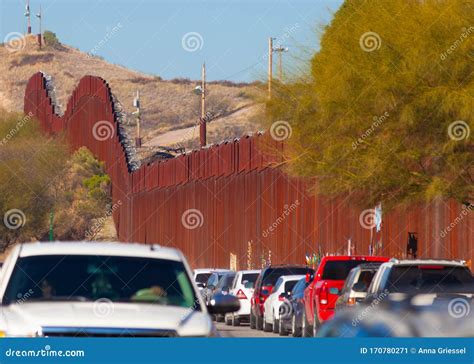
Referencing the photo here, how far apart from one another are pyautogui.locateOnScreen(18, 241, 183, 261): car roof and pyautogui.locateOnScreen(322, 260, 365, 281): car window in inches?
631

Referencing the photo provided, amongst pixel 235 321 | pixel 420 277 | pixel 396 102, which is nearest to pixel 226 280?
pixel 235 321

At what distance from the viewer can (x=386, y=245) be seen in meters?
50.9

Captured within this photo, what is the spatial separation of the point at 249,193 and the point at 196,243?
13349 millimetres

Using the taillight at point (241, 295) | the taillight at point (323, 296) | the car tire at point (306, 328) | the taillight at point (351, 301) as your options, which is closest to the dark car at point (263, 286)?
the taillight at point (241, 295)

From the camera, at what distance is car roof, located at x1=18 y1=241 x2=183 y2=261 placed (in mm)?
12222

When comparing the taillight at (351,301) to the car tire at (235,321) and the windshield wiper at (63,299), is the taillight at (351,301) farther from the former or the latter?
the car tire at (235,321)

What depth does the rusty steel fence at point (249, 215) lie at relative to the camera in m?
47.7

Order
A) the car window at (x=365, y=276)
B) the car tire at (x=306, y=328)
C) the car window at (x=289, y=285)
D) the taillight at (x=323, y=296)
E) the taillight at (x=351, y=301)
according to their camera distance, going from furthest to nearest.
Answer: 1. the car window at (x=289, y=285)
2. the car tire at (x=306, y=328)
3. the taillight at (x=323, y=296)
4. the car window at (x=365, y=276)
5. the taillight at (x=351, y=301)

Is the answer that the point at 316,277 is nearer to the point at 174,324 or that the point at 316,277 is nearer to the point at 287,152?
the point at 287,152

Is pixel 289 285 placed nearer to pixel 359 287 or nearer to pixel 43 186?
pixel 359 287

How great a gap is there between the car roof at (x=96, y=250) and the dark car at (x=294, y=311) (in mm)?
17252

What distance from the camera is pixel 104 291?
1193cm

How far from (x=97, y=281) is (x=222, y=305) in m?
1.09

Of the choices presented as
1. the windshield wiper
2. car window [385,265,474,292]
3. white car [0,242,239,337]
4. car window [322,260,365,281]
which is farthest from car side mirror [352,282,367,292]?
the windshield wiper
